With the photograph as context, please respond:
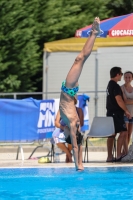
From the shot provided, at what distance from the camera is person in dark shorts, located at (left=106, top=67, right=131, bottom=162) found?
42.3ft

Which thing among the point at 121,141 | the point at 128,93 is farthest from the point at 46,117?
the point at 121,141

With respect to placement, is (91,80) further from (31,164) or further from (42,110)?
(31,164)

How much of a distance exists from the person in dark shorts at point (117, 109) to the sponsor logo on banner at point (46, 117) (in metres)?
2.44

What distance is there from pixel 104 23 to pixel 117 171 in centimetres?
335

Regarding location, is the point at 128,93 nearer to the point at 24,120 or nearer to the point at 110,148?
the point at 110,148

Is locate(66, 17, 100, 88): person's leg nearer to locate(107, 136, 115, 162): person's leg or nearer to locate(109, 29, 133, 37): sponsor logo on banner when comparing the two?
locate(109, 29, 133, 37): sponsor logo on banner

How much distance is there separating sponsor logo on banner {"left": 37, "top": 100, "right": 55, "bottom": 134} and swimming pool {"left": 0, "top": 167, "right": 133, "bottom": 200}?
11.8 feet

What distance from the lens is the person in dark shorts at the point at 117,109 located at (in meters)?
12.9

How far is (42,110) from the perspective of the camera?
50.9 feet

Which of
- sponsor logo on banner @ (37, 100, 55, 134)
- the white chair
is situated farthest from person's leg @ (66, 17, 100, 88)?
sponsor logo on banner @ (37, 100, 55, 134)

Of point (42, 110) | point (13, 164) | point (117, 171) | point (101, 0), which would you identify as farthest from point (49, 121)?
point (101, 0)

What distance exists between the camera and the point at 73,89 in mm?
10398

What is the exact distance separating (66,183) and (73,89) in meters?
1.44

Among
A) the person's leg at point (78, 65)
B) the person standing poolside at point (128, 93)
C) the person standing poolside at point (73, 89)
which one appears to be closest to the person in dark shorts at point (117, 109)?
the person standing poolside at point (128, 93)
